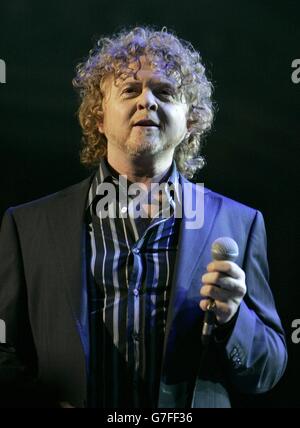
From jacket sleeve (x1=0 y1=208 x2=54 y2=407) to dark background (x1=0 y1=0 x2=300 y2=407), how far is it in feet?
1.14

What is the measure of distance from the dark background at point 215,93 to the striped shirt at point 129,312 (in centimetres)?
37

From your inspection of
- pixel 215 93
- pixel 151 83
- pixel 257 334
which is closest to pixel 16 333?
pixel 257 334

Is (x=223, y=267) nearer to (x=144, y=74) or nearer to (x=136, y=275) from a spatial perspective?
(x=136, y=275)

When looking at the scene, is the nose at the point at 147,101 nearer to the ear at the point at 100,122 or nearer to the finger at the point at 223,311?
the ear at the point at 100,122

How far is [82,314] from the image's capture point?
188cm

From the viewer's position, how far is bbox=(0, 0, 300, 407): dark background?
2.22 metres

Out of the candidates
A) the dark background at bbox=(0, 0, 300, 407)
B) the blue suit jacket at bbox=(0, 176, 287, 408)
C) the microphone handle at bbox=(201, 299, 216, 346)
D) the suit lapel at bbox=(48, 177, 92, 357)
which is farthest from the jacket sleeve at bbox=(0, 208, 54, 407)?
the microphone handle at bbox=(201, 299, 216, 346)

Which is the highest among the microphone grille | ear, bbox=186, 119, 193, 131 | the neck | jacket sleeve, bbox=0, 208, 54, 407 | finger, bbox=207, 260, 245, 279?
ear, bbox=186, 119, 193, 131

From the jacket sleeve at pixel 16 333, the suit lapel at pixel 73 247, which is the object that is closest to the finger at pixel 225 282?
the suit lapel at pixel 73 247

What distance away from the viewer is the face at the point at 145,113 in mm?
2012

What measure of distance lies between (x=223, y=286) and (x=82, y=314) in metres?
0.47

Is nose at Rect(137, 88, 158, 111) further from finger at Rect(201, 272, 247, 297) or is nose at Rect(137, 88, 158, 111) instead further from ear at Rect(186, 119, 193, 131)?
finger at Rect(201, 272, 247, 297)

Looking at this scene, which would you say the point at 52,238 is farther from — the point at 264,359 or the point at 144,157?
the point at 264,359
